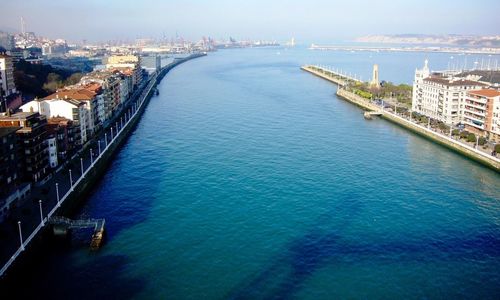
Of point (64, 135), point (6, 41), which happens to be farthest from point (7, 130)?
point (6, 41)

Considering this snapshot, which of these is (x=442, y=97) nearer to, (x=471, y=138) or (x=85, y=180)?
(x=471, y=138)

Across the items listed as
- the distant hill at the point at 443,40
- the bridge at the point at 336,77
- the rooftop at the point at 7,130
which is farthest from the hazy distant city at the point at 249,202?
the distant hill at the point at 443,40

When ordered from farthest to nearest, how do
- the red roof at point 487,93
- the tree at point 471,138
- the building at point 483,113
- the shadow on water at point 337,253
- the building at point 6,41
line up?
the building at point 6,41, the red roof at point 487,93, the building at point 483,113, the tree at point 471,138, the shadow on water at point 337,253

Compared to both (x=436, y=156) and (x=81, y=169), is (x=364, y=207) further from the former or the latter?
(x=81, y=169)

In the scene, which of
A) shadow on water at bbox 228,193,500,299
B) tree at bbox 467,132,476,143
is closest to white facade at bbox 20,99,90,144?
shadow on water at bbox 228,193,500,299

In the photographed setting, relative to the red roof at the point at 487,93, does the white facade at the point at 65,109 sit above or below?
below

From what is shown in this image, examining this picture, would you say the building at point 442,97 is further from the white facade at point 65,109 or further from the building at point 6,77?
the building at point 6,77
